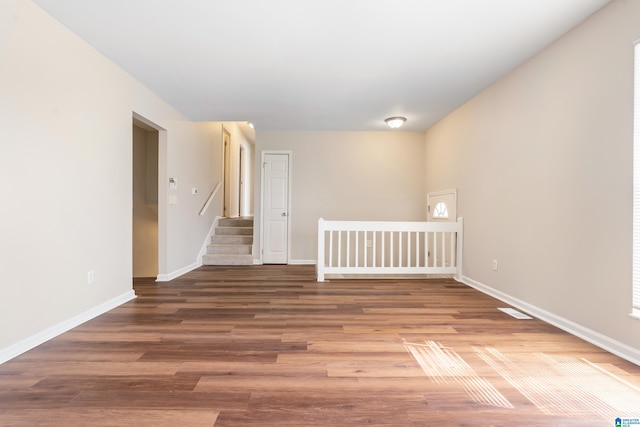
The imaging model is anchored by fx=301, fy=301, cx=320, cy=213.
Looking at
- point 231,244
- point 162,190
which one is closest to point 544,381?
point 162,190

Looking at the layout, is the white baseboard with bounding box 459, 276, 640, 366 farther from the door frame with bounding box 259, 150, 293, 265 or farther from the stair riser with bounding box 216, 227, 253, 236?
the stair riser with bounding box 216, 227, 253, 236

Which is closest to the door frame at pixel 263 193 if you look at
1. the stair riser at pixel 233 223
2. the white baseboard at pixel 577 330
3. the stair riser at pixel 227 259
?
the stair riser at pixel 227 259

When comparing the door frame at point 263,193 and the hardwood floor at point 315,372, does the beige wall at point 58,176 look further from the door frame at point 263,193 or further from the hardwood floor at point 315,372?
the door frame at point 263,193

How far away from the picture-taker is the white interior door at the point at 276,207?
18.5 ft

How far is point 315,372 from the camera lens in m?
1.74

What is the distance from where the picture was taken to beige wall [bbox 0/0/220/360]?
195 centimetres

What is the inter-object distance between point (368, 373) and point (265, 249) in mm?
4111

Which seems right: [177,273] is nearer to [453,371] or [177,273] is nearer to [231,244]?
[231,244]

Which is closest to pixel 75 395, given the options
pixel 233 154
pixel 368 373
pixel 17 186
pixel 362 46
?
pixel 17 186

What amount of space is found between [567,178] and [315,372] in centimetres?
243

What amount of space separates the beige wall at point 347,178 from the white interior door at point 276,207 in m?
0.13

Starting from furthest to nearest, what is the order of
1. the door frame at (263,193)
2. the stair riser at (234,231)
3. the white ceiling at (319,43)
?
the stair riser at (234,231) < the door frame at (263,193) < the white ceiling at (319,43)

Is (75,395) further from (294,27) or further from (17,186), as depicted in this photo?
(294,27)

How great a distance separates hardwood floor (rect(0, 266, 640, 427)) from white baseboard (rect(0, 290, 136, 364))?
69 millimetres
